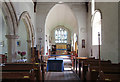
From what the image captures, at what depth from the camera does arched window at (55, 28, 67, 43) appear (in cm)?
2381

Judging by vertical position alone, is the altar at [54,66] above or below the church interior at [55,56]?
below

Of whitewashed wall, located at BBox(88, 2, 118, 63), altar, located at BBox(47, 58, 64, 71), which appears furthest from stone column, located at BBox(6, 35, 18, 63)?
whitewashed wall, located at BBox(88, 2, 118, 63)

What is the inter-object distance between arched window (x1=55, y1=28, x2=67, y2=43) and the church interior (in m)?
8.24

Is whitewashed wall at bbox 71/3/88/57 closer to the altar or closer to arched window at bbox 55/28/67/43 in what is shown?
the altar

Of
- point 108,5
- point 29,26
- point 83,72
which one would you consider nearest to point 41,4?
point 29,26

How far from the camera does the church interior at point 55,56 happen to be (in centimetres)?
404

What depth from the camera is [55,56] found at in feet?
32.0

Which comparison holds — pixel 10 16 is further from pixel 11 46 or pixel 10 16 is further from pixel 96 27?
pixel 96 27

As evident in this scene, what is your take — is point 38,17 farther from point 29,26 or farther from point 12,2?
point 12,2

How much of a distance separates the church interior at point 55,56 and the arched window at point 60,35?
27.0ft

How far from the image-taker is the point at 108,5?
6.90m

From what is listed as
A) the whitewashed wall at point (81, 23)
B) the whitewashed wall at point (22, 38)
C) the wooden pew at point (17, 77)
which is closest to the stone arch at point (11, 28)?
the wooden pew at point (17, 77)

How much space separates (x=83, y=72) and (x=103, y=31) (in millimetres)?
3185

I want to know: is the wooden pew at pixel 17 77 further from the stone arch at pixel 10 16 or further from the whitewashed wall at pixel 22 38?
the whitewashed wall at pixel 22 38
